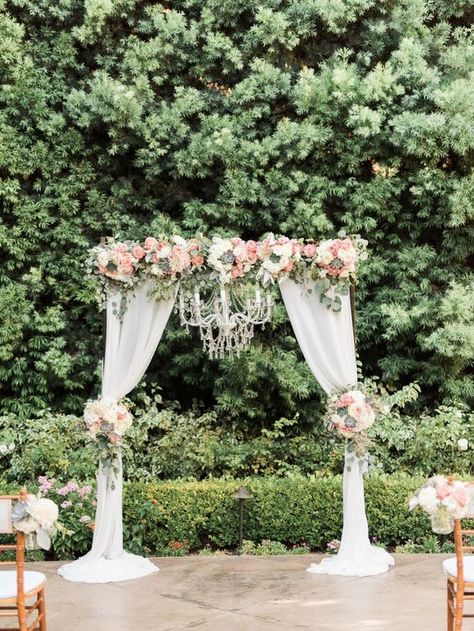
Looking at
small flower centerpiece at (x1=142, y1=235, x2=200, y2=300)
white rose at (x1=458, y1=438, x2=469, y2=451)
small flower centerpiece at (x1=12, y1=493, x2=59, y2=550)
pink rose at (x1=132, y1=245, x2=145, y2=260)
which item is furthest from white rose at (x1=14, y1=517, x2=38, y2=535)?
white rose at (x1=458, y1=438, x2=469, y2=451)

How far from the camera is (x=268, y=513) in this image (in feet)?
24.9

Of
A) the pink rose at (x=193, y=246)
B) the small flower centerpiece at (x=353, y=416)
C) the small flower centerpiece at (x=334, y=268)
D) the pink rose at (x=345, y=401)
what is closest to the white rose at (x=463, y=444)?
the small flower centerpiece at (x=353, y=416)

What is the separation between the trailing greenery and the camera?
294 inches

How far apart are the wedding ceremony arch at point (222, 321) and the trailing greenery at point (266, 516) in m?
0.78

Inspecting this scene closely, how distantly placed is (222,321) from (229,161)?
13.2 feet

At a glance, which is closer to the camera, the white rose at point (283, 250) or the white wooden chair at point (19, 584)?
the white wooden chair at point (19, 584)

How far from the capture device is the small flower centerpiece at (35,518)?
438 cm

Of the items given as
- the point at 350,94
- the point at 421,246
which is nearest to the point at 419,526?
the point at 421,246

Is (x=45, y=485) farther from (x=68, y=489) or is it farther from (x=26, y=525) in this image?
(x=26, y=525)

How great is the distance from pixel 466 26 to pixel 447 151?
7.03ft

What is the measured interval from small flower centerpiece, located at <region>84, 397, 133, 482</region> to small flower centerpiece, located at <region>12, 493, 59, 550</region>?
2106 mm

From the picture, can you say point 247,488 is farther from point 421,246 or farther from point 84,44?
point 84,44

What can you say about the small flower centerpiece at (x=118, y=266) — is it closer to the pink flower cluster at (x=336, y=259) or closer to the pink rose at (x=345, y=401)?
the pink flower cluster at (x=336, y=259)

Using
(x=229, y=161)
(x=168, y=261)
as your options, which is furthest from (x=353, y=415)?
(x=229, y=161)
